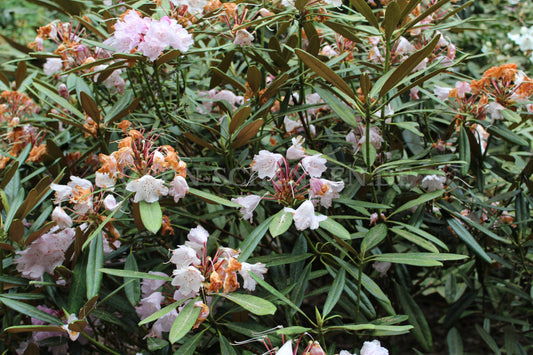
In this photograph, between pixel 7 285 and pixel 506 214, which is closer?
pixel 7 285

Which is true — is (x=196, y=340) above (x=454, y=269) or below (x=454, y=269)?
above

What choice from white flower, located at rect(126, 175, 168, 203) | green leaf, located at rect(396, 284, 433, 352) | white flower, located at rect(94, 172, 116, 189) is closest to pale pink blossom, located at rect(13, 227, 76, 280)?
white flower, located at rect(94, 172, 116, 189)

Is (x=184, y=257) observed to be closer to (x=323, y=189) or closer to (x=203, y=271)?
(x=203, y=271)

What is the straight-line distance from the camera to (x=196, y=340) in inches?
43.9

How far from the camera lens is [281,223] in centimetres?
104

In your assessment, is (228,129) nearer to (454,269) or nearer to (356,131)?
(356,131)

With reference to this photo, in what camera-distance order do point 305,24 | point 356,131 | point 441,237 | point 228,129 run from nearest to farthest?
point 228,129 → point 305,24 → point 356,131 → point 441,237

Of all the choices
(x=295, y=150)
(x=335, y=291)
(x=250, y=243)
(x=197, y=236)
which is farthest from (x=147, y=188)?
(x=335, y=291)

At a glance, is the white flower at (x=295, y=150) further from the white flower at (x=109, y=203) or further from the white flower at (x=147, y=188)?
the white flower at (x=109, y=203)

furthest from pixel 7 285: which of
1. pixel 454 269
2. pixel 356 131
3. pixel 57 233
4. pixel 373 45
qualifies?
pixel 454 269

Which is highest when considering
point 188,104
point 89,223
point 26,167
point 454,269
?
point 188,104

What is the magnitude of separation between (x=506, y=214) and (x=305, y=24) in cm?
108

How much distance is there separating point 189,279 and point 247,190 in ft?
1.32

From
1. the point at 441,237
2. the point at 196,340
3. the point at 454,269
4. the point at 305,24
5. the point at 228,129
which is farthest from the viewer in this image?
the point at 454,269
